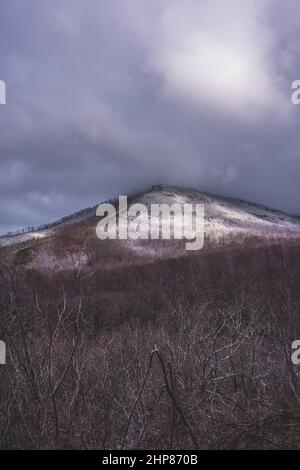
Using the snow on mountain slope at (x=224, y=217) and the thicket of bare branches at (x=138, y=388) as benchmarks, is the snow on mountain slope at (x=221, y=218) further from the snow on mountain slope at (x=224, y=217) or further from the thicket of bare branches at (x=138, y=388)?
the thicket of bare branches at (x=138, y=388)

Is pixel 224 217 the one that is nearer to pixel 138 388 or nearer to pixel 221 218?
pixel 221 218

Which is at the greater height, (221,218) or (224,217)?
(224,217)

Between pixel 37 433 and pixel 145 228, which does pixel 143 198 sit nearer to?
pixel 145 228

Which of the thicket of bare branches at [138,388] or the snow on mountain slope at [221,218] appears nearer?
the thicket of bare branches at [138,388]

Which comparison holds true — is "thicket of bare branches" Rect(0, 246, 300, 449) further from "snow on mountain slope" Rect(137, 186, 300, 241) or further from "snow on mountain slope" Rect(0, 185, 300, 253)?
"snow on mountain slope" Rect(137, 186, 300, 241)

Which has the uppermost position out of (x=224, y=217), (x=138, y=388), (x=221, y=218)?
(x=224, y=217)

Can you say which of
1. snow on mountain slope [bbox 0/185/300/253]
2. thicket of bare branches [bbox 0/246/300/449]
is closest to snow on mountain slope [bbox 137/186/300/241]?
snow on mountain slope [bbox 0/185/300/253]

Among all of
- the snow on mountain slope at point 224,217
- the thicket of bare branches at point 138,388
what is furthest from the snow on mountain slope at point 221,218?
the thicket of bare branches at point 138,388

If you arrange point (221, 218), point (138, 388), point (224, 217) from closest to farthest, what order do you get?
point (138, 388) → point (221, 218) → point (224, 217)

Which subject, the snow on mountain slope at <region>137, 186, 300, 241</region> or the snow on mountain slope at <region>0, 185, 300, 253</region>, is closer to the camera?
the snow on mountain slope at <region>0, 185, 300, 253</region>

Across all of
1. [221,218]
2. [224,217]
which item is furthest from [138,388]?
[224,217]
